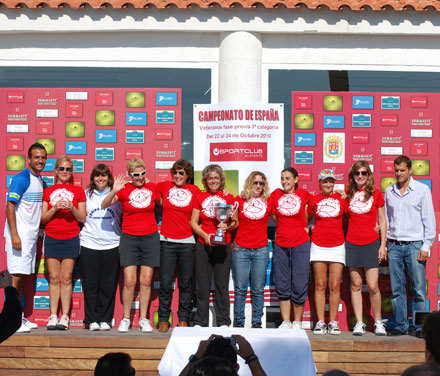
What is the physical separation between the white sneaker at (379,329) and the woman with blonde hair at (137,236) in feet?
7.88

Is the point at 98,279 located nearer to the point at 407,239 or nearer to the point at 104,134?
the point at 104,134

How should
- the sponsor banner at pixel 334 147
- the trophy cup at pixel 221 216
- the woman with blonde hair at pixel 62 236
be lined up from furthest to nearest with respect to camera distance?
the sponsor banner at pixel 334 147 → the woman with blonde hair at pixel 62 236 → the trophy cup at pixel 221 216

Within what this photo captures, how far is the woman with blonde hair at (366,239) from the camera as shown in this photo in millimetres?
7789

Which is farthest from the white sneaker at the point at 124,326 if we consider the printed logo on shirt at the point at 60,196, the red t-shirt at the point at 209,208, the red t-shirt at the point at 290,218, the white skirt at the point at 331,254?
the white skirt at the point at 331,254

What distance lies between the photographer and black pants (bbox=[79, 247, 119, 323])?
7.93m

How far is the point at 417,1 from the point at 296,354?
4.79 meters

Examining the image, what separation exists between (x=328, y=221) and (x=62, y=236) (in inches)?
113

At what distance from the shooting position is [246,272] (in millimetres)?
7766

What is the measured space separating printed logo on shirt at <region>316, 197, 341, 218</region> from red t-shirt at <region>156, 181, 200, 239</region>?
136cm

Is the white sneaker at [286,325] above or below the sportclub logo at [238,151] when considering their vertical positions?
below

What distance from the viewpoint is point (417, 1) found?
8.35 metres

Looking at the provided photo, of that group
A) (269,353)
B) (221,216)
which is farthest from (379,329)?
(269,353)

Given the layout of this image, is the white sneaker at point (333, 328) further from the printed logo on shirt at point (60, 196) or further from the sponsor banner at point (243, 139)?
the printed logo on shirt at point (60, 196)

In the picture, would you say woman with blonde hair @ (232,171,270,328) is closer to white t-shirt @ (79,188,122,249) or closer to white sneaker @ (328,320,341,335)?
white sneaker @ (328,320,341,335)
